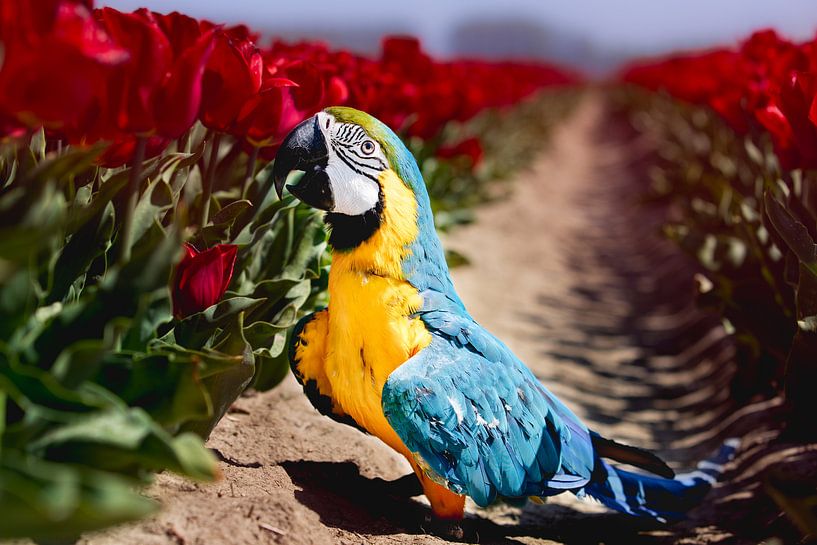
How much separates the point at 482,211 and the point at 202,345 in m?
Answer: 6.60

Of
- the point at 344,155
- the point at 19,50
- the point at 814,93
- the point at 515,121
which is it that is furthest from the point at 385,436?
the point at 515,121

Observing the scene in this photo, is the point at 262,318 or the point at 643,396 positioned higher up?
the point at 262,318

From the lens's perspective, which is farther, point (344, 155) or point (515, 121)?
point (515, 121)

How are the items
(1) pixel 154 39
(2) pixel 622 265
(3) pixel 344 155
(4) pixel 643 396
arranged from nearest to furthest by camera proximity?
(1) pixel 154 39 → (3) pixel 344 155 → (4) pixel 643 396 → (2) pixel 622 265

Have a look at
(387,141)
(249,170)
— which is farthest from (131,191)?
(249,170)

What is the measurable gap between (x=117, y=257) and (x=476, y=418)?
933 millimetres

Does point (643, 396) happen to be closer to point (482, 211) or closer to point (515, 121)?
point (482, 211)

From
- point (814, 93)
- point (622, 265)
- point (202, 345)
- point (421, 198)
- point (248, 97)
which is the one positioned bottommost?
point (622, 265)

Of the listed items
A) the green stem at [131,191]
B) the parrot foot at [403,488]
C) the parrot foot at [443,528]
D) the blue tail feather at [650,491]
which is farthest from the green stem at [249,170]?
the blue tail feather at [650,491]

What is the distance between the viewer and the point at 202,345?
2.07 meters

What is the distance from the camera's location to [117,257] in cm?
196

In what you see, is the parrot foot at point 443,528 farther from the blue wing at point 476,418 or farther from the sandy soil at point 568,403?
the blue wing at point 476,418

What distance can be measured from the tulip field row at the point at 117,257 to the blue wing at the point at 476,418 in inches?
16.6

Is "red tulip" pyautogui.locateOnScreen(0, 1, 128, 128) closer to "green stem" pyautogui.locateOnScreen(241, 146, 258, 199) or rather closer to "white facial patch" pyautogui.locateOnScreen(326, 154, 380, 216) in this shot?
"white facial patch" pyautogui.locateOnScreen(326, 154, 380, 216)
